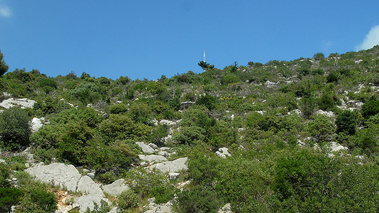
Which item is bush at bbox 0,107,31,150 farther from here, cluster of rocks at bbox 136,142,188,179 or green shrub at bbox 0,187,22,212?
green shrub at bbox 0,187,22,212

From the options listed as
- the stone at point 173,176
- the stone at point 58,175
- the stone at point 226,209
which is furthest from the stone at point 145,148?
the stone at point 226,209

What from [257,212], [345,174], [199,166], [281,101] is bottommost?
[257,212]

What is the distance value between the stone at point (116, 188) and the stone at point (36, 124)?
8805 mm

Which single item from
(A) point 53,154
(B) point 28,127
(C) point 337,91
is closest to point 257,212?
(A) point 53,154

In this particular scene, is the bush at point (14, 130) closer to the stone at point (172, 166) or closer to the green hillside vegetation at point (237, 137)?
the green hillside vegetation at point (237, 137)

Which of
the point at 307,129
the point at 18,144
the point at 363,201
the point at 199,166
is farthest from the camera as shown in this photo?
the point at 307,129

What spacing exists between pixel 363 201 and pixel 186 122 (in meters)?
16.4

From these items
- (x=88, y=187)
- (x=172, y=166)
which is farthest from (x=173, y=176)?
(x=88, y=187)

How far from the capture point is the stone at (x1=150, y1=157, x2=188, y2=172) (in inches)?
637

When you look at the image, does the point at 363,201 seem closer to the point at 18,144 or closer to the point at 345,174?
the point at 345,174

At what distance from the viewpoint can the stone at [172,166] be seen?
16172 mm

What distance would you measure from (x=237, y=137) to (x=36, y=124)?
1388 centimetres

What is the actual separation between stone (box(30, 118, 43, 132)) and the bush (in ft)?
3.65

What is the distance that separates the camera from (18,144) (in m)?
18.2
